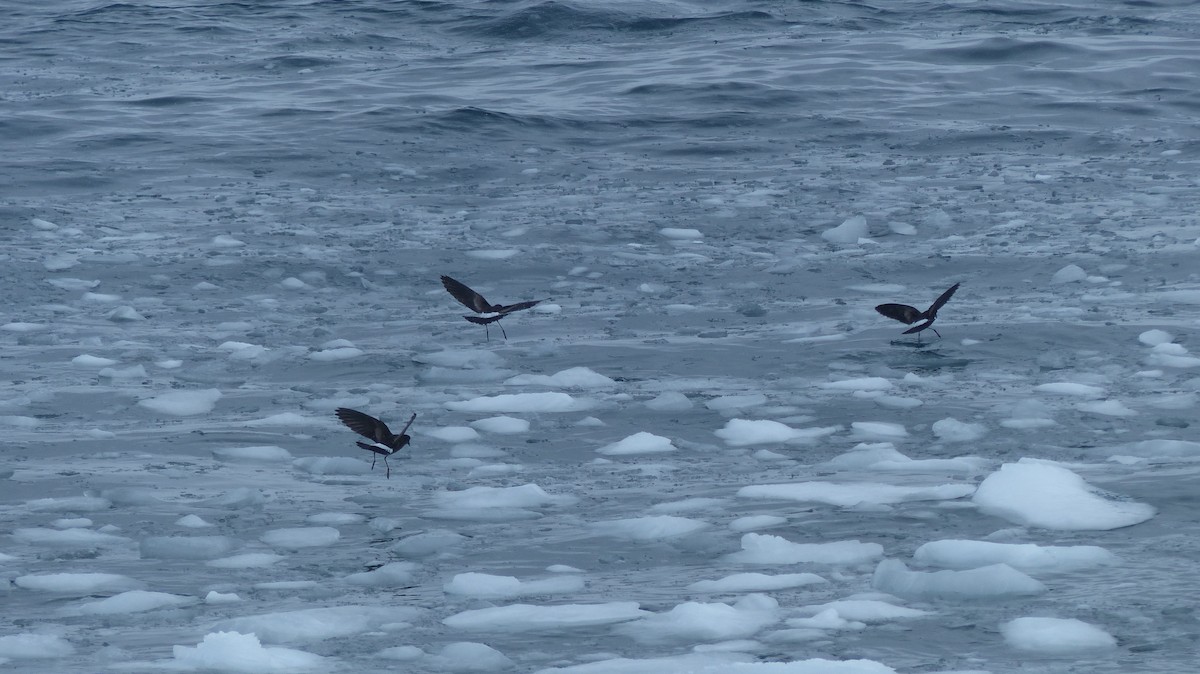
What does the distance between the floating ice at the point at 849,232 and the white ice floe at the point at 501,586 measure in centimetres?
417

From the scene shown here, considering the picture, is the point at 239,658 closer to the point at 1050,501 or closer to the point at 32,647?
the point at 32,647

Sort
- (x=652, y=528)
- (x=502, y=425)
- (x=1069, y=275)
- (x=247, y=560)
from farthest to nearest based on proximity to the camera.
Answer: (x=1069, y=275)
(x=502, y=425)
(x=652, y=528)
(x=247, y=560)

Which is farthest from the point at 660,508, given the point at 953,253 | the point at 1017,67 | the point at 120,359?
the point at 1017,67

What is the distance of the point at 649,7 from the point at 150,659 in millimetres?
15230

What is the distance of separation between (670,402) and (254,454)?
1333 millimetres

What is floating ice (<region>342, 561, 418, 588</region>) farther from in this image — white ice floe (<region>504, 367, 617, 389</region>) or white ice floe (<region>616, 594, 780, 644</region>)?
white ice floe (<region>504, 367, 617, 389</region>)

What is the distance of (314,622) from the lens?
9.52 ft

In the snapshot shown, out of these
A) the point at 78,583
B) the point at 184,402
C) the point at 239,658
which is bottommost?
the point at 184,402

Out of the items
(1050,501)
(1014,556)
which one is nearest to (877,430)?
(1050,501)

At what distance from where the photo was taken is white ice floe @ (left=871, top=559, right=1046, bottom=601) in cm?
292

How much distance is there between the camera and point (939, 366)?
4.98 metres

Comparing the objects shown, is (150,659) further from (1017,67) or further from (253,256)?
(1017,67)

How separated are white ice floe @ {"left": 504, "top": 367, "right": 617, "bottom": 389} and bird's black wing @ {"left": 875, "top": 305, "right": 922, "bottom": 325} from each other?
1015 millimetres

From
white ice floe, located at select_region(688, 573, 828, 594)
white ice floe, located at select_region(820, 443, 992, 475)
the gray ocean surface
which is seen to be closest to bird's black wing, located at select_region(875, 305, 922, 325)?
the gray ocean surface
